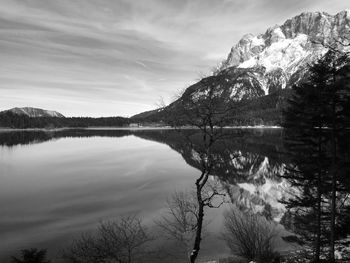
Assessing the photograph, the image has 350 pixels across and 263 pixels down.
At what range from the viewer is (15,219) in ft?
123

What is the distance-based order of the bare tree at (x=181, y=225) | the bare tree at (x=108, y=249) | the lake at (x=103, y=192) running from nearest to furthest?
1. the bare tree at (x=108, y=249)
2. the bare tree at (x=181, y=225)
3. the lake at (x=103, y=192)

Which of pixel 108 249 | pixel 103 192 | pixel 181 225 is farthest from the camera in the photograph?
pixel 103 192

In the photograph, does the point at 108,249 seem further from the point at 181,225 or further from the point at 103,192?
the point at 103,192

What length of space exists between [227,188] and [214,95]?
127ft

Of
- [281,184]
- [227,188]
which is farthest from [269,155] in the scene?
[227,188]

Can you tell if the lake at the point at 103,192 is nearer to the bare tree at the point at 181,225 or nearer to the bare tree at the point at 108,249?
the bare tree at the point at 181,225

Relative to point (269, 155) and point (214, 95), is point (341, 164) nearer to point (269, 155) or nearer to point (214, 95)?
point (214, 95)

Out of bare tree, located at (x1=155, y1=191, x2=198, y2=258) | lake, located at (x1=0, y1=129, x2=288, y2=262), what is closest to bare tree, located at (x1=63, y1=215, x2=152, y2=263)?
bare tree, located at (x1=155, y1=191, x2=198, y2=258)

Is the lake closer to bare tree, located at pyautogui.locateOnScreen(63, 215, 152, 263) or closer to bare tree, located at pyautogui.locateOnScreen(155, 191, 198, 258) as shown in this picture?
bare tree, located at pyautogui.locateOnScreen(155, 191, 198, 258)

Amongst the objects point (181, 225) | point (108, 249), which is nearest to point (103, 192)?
point (181, 225)

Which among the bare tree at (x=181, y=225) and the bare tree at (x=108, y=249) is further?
the bare tree at (x=181, y=225)

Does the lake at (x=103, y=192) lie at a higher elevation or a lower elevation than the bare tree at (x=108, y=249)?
lower

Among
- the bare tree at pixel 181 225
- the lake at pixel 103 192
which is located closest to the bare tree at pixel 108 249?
the bare tree at pixel 181 225

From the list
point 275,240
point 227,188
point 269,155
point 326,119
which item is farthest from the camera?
point 269,155
